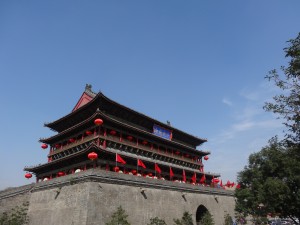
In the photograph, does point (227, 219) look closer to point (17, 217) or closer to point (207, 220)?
point (207, 220)

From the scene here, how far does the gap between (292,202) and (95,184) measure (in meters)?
14.5

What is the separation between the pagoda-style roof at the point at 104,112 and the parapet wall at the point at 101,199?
7379 millimetres

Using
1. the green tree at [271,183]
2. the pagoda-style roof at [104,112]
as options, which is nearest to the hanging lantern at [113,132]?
the pagoda-style roof at [104,112]

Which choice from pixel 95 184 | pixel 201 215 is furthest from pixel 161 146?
pixel 95 184

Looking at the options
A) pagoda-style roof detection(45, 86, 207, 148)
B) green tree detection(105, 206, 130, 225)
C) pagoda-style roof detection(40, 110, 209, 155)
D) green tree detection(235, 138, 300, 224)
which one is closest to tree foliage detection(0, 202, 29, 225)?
pagoda-style roof detection(40, 110, 209, 155)

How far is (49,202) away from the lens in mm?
20094

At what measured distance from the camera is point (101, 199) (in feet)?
56.9

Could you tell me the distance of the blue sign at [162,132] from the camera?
29608 mm

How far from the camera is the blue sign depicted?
97.1ft

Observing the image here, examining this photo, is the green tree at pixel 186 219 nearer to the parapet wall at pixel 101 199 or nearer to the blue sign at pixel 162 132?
the parapet wall at pixel 101 199

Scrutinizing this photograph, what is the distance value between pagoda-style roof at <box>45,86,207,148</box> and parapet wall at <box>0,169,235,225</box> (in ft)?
24.2

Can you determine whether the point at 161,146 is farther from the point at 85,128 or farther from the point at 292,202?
the point at 292,202

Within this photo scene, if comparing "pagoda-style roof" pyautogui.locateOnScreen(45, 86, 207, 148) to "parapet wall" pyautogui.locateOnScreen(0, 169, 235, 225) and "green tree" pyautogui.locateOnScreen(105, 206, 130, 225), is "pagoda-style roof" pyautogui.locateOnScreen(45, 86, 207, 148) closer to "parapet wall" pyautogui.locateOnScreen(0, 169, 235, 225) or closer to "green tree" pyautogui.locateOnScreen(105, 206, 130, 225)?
"parapet wall" pyautogui.locateOnScreen(0, 169, 235, 225)

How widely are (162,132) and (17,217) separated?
16647mm
